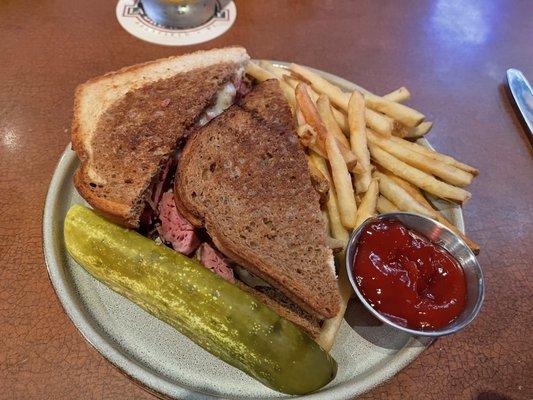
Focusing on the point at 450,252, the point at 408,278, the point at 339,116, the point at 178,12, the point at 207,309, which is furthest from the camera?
the point at 178,12

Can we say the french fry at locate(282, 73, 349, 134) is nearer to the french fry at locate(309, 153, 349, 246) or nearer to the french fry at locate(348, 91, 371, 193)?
the french fry at locate(348, 91, 371, 193)

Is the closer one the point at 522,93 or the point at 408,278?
the point at 408,278

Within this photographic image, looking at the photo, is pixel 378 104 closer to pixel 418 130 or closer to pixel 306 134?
pixel 418 130

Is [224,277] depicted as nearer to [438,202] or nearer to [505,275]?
[438,202]

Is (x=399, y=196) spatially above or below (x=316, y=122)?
below

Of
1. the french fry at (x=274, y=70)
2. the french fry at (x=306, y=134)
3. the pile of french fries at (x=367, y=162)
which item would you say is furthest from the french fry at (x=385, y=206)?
the french fry at (x=274, y=70)

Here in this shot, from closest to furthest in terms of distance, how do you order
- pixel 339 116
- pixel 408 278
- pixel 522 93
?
pixel 408 278, pixel 339 116, pixel 522 93

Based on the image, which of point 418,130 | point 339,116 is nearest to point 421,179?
point 418,130

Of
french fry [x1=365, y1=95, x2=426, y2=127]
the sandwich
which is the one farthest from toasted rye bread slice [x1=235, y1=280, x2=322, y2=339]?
french fry [x1=365, y1=95, x2=426, y2=127]
